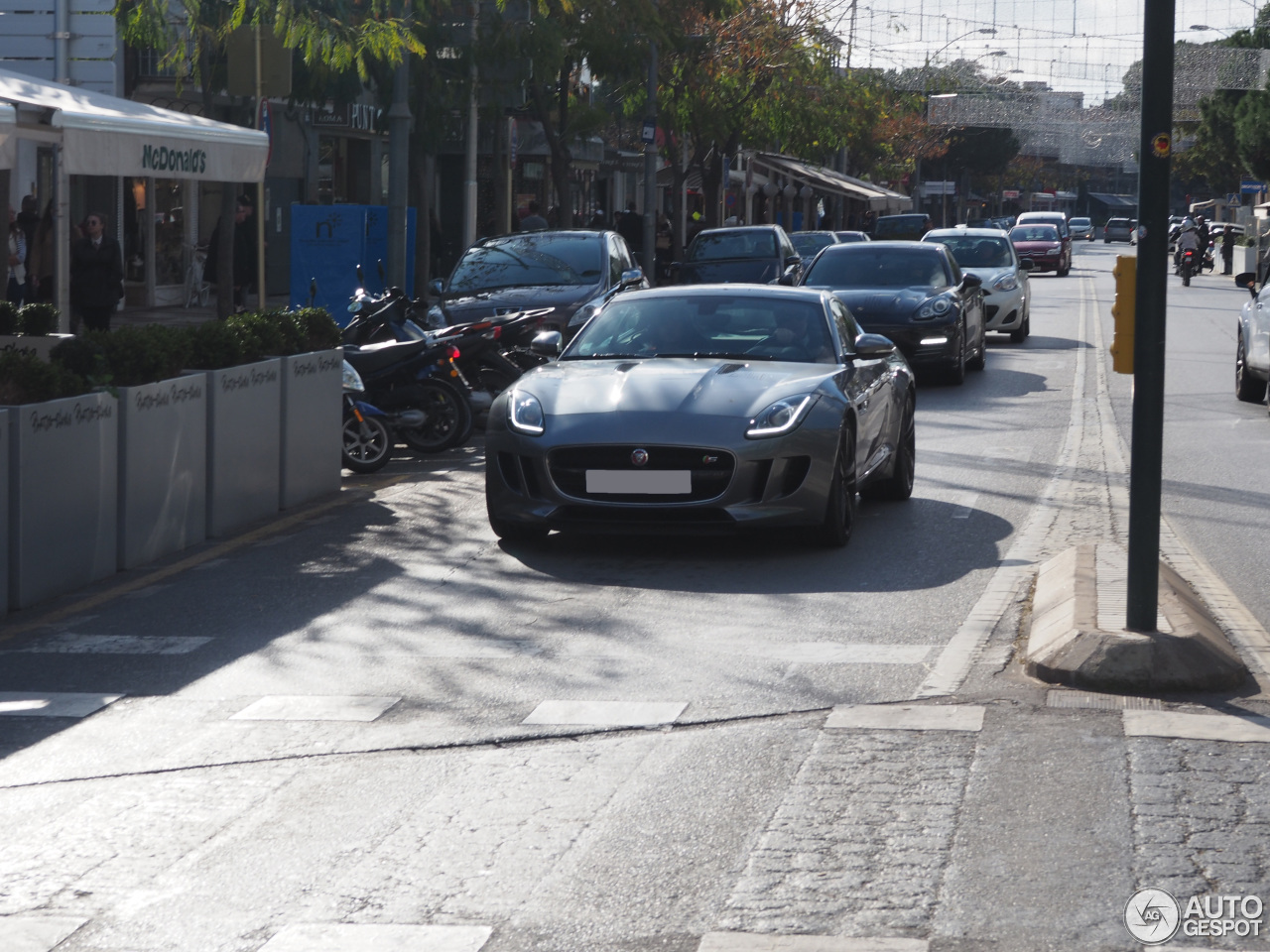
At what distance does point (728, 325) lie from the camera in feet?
35.2

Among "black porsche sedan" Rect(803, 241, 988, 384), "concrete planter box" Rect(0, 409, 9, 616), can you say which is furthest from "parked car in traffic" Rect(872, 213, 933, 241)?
"concrete planter box" Rect(0, 409, 9, 616)

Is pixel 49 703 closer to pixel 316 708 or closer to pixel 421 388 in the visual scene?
pixel 316 708

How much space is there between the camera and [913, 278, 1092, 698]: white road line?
6.77 m

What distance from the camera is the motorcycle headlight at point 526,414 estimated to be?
9.50 m

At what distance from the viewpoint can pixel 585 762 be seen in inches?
226

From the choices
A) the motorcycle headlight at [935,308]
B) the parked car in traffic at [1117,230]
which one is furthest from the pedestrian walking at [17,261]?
the parked car in traffic at [1117,230]

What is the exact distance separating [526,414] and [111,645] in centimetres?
283

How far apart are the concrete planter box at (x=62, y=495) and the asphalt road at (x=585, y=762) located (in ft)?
0.74

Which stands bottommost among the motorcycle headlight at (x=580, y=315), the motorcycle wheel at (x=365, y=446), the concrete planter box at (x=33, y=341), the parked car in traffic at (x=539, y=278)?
the motorcycle wheel at (x=365, y=446)

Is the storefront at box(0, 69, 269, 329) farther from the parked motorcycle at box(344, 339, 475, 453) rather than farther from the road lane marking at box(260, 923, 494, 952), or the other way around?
the road lane marking at box(260, 923, 494, 952)

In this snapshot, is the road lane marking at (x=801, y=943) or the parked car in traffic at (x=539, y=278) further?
the parked car in traffic at (x=539, y=278)

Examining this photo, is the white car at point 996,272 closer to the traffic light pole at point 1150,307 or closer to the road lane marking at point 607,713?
the traffic light pole at point 1150,307

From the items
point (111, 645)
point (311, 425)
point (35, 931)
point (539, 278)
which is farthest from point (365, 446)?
point (35, 931)

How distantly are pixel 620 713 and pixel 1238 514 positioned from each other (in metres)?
6.09
